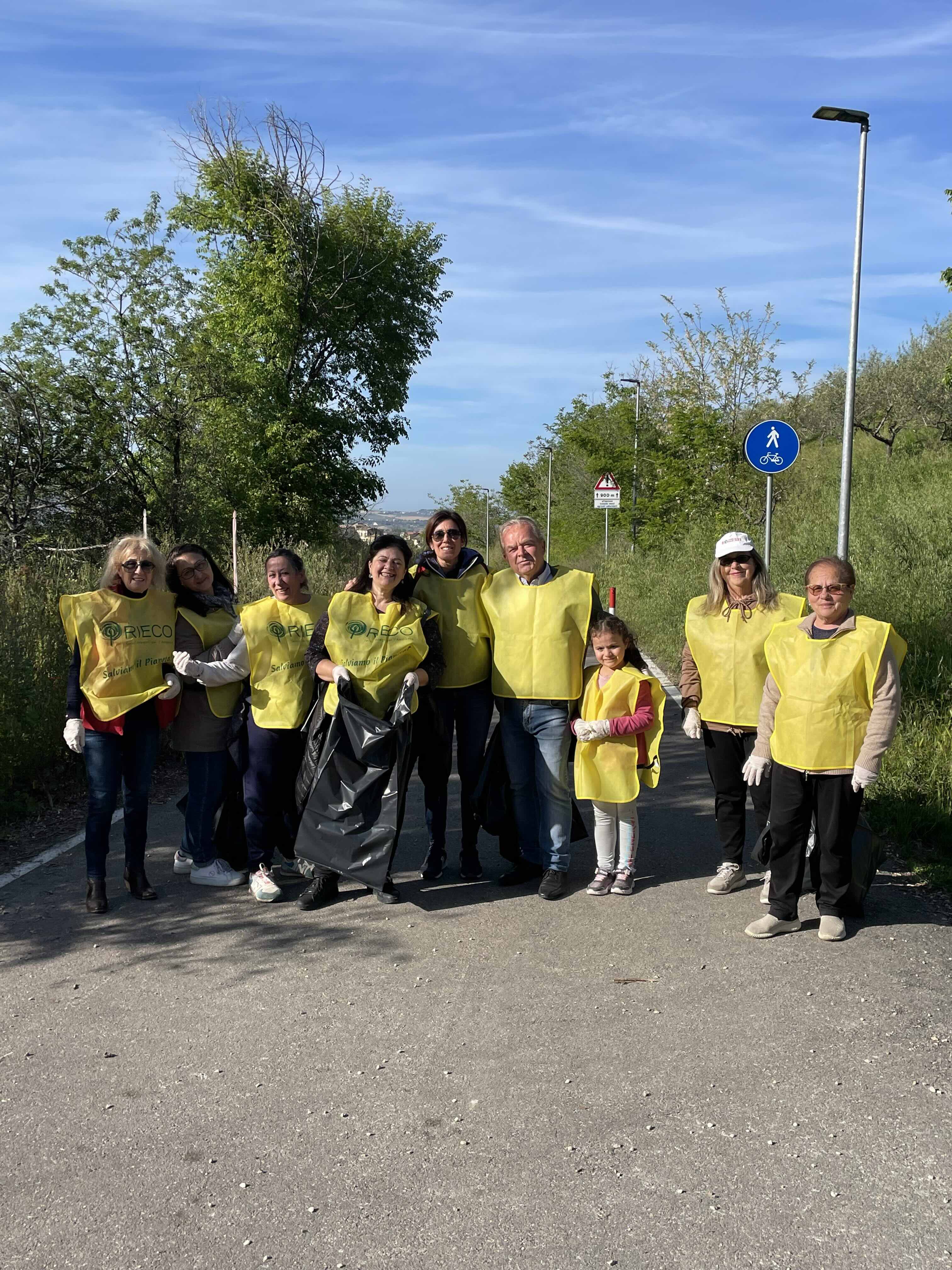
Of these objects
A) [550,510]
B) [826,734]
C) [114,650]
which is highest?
[550,510]

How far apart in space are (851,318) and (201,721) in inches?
406

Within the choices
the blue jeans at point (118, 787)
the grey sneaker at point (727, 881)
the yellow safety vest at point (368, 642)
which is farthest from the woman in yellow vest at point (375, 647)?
the grey sneaker at point (727, 881)

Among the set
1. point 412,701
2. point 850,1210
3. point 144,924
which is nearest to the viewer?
point 850,1210

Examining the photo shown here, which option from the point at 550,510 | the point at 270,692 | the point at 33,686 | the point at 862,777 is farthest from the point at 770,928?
the point at 550,510

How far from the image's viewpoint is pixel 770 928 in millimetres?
5230

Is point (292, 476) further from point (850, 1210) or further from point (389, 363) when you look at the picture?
point (850, 1210)

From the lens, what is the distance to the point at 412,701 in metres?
5.76

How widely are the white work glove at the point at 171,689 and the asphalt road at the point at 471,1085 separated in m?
1.06

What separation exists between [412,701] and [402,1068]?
2.19 metres

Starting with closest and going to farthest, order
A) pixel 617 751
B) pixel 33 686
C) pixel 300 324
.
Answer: pixel 617 751 < pixel 33 686 < pixel 300 324

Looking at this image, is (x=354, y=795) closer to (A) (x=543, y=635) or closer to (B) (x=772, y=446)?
(A) (x=543, y=635)

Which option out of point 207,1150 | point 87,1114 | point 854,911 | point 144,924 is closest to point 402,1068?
point 207,1150

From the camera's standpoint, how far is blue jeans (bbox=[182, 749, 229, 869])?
6078 mm

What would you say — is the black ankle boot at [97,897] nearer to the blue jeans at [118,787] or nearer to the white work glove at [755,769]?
the blue jeans at [118,787]
